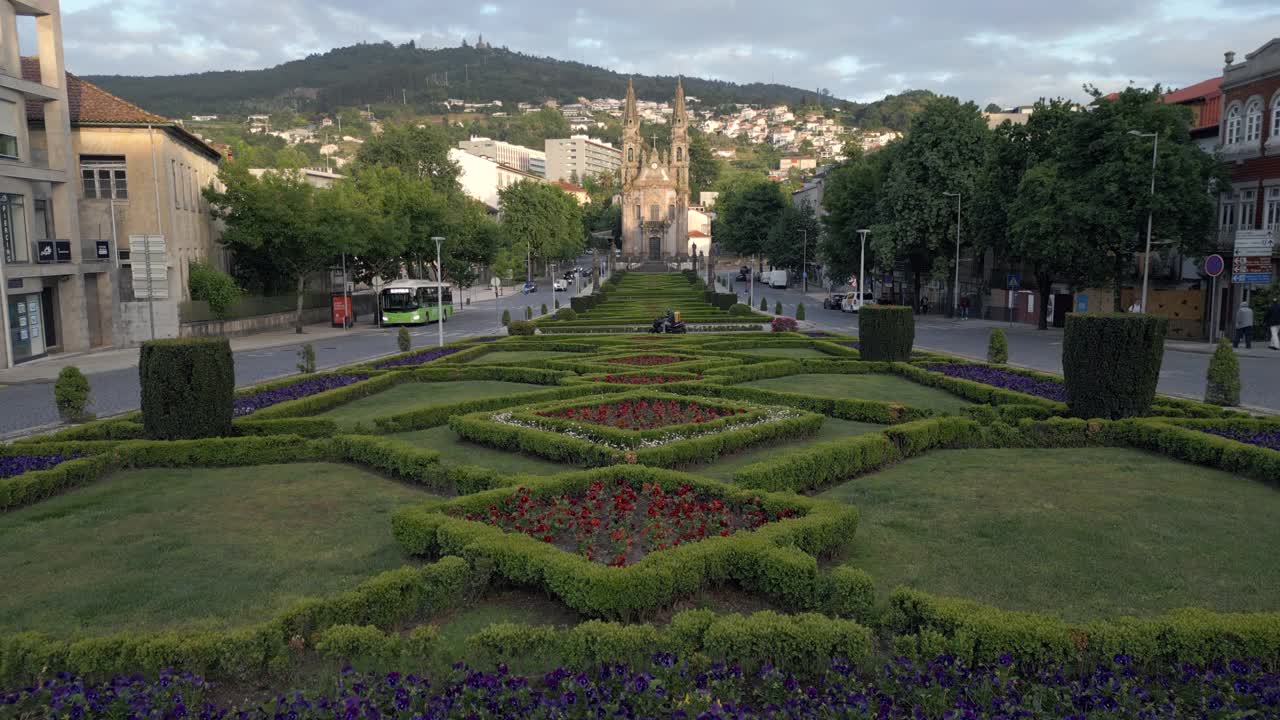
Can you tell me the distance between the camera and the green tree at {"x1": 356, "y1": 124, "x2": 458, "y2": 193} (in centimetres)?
8000

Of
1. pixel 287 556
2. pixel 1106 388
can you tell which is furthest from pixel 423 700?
pixel 1106 388

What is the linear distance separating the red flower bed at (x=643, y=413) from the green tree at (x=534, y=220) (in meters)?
75.8

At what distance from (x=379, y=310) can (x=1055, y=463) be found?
42.1 metres

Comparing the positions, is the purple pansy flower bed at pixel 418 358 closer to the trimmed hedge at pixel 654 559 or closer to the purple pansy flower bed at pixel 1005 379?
the purple pansy flower bed at pixel 1005 379

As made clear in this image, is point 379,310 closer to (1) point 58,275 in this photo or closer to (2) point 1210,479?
(1) point 58,275

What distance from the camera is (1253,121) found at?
35094 mm

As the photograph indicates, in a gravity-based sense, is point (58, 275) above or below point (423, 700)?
above

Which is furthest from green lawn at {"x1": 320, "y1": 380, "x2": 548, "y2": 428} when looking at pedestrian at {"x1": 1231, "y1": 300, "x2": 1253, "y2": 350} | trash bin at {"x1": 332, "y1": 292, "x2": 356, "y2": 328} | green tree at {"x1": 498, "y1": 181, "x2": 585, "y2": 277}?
green tree at {"x1": 498, "y1": 181, "x2": 585, "y2": 277}

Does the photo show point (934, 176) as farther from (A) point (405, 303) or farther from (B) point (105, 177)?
(B) point (105, 177)

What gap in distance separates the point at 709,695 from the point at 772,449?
9305 mm

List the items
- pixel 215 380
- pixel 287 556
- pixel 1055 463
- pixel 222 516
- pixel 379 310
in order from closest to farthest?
pixel 287 556
pixel 222 516
pixel 1055 463
pixel 215 380
pixel 379 310

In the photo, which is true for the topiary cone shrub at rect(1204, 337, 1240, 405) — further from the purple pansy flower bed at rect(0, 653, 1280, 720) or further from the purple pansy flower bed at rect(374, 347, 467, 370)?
the purple pansy flower bed at rect(374, 347, 467, 370)

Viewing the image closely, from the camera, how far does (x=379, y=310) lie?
50031mm

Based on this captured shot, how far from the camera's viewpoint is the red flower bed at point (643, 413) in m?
16.0
